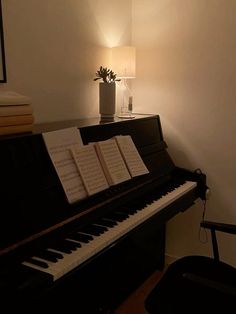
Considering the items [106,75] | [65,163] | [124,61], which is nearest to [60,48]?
[106,75]

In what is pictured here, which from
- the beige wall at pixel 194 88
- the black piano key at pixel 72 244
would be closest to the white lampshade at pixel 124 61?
the beige wall at pixel 194 88

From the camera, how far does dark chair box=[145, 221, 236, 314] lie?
129 centimetres

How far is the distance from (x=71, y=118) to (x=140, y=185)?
64 centimetres

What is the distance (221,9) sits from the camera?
7.16ft

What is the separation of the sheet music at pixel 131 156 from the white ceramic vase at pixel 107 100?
31cm

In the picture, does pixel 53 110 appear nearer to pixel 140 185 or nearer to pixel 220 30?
pixel 140 185

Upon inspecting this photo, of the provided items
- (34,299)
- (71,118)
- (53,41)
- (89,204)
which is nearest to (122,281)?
(89,204)

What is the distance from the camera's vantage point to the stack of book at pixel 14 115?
50.6 inches

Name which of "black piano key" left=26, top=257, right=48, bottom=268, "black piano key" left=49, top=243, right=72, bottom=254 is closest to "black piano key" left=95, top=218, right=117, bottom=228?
"black piano key" left=49, top=243, right=72, bottom=254

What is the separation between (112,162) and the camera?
168 cm

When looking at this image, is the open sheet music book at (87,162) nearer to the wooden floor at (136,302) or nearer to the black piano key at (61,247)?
the black piano key at (61,247)

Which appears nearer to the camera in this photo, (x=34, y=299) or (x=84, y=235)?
(x=34, y=299)

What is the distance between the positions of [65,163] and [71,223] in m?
0.25

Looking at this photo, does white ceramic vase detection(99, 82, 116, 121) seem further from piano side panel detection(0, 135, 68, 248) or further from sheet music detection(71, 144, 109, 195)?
piano side panel detection(0, 135, 68, 248)
